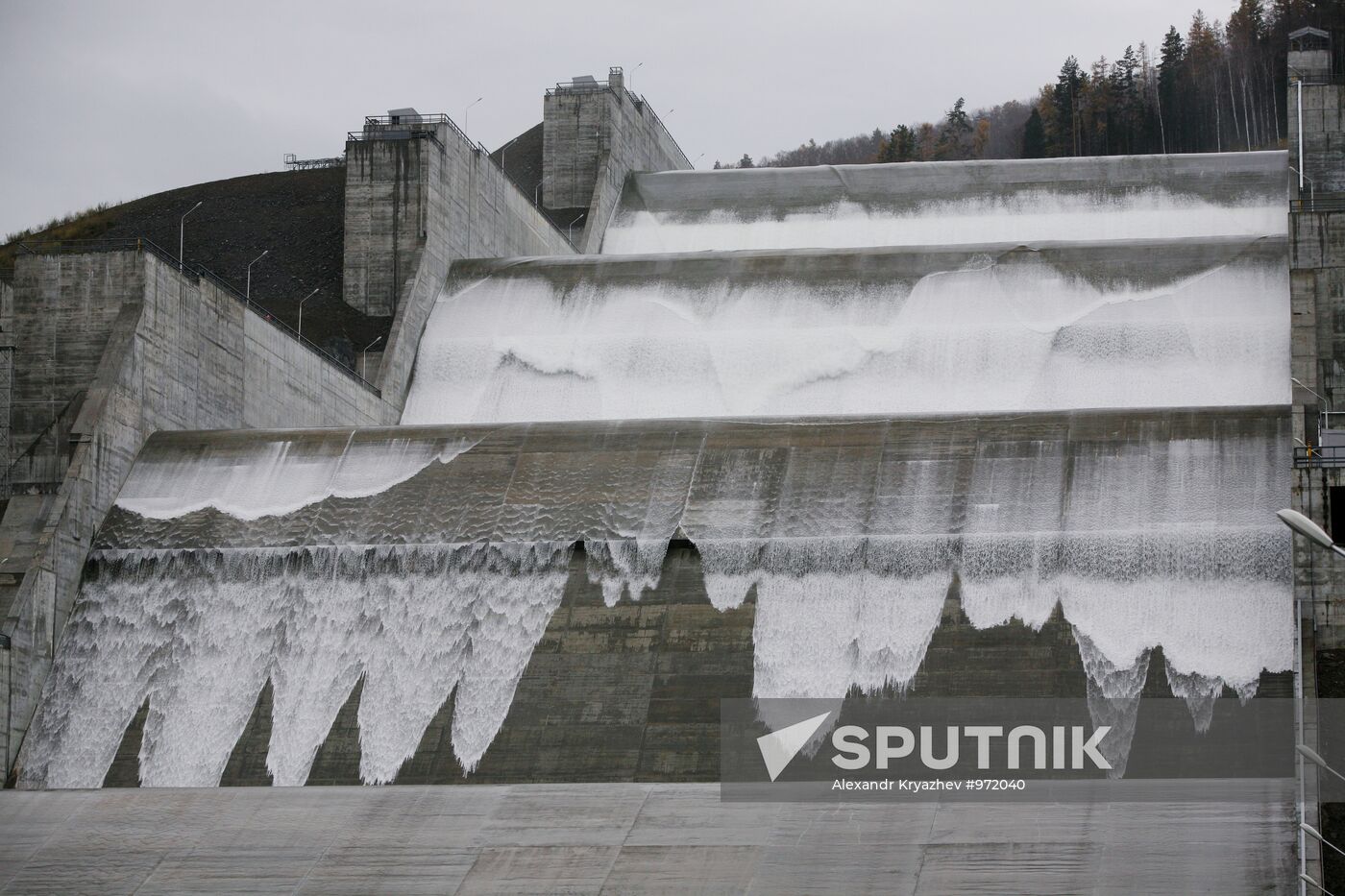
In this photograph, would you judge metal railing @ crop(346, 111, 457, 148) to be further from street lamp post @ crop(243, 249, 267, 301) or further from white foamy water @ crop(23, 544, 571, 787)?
white foamy water @ crop(23, 544, 571, 787)

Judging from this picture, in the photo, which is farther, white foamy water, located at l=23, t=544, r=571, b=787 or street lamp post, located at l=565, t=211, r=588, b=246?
street lamp post, located at l=565, t=211, r=588, b=246

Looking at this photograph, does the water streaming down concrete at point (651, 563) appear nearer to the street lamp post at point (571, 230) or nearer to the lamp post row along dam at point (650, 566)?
the lamp post row along dam at point (650, 566)

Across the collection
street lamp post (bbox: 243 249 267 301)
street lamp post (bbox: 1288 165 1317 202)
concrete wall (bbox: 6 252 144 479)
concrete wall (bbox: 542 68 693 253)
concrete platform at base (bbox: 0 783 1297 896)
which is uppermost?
concrete wall (bbox: 542 68 693 253)

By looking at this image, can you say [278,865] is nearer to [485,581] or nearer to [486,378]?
[485,581]

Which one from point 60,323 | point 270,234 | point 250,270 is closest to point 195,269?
point 250,270

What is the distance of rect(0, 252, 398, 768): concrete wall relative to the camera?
28.3m

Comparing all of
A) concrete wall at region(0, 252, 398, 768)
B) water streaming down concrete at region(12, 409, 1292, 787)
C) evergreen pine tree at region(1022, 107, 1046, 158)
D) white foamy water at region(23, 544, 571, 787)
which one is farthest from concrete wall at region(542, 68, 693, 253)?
evergreen pine tree at region(1022, 107, 1046, 158)

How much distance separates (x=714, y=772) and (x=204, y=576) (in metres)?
8.84

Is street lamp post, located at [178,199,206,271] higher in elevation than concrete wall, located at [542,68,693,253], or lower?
lower

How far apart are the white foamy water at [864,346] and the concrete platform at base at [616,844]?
39.4 ft

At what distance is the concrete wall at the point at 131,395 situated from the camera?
28328 mm

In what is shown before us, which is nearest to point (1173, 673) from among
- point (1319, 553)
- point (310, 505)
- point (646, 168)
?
point (1319, 553)

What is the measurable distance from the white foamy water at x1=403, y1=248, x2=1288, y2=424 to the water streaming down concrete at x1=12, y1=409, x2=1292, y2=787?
5.31 m

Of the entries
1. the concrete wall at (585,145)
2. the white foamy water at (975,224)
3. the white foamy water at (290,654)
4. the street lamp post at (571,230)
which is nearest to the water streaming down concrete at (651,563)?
the white foamy water at (290,654)
